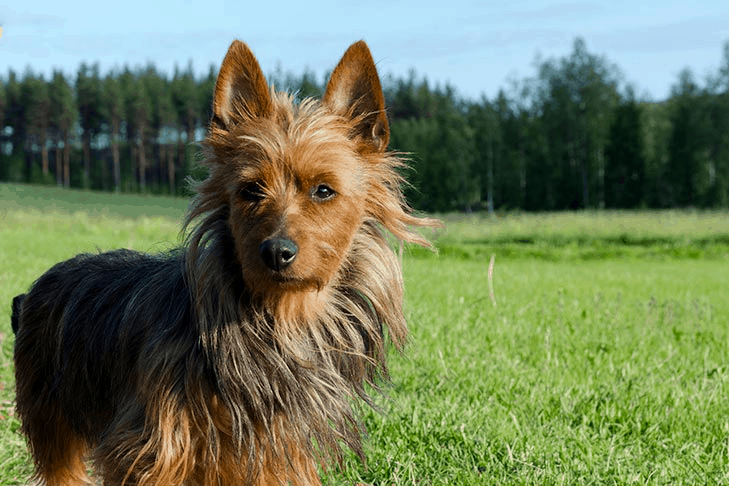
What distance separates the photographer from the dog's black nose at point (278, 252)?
2.56 meters

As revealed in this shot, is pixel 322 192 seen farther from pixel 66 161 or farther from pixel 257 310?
pixel 66 161

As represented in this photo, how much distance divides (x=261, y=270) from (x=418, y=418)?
2156 mm

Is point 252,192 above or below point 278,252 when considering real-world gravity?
above

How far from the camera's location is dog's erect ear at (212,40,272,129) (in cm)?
299

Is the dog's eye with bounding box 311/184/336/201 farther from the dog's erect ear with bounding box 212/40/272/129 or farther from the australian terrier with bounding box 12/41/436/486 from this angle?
the dog's erect ear with bounding box 212/40/272/129

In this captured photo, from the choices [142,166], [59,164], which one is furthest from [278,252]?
[59,164]

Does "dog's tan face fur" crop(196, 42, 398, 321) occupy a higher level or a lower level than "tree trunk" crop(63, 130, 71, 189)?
lower

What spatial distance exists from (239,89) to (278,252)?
0.95 m

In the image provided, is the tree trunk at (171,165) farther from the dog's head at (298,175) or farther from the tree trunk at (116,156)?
the dog's head at (298,175)

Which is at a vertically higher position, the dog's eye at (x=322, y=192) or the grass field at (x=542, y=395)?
the dog's eye at (x=322, y=192)

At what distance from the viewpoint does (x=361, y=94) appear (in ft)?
10.5

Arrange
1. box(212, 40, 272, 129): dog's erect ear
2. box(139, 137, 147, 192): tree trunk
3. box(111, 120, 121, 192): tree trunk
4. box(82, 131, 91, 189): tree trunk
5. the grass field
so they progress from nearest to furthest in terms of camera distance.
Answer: box(212, 40, 272, 129): dog's erect ear, the grass field, box(111, 120, 121, 192): tree trunk, box(82, 131, 91, 189): tree trunk, box(139, 137, 147, 192): tree trunk

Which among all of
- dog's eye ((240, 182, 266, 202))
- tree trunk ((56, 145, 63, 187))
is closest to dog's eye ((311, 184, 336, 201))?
dog's eye ((240, 182, 266, 202))

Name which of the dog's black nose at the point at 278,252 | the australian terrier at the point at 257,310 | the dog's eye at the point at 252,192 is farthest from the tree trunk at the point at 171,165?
the dog's black nose at the point at 278,252
